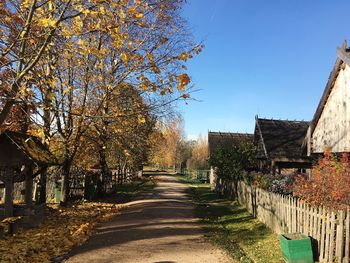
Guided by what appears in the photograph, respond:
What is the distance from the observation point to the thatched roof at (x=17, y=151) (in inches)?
466

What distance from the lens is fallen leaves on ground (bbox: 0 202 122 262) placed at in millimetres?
9102

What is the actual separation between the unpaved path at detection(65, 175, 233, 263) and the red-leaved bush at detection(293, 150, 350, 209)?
314 centimetres

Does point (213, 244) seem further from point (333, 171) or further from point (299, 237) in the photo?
point (333, 171)

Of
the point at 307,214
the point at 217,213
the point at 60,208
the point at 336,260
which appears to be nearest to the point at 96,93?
the point at 60,208

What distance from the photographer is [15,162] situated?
477 inches

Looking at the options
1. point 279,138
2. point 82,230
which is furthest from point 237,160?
point 82,230

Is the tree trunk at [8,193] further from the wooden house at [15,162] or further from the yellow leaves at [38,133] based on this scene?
the yellow leaves at [38,133]

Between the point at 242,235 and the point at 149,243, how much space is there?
3465mm

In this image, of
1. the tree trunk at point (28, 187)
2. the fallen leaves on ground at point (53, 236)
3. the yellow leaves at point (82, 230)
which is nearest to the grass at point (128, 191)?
the fallen leaves on ground at point (53, 236)

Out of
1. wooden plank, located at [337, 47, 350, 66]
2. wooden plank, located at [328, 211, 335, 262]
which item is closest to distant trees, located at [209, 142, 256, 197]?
wooden plank, located at [337, 47, 350, 66]

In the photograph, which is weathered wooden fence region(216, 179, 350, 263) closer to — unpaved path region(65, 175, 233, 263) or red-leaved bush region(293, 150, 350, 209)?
red-leaved bush region(293, 150, 350, 209)

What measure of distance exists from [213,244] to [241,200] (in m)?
10.1

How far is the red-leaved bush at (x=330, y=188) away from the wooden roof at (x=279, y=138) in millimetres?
11083

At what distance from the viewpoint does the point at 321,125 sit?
50.4 feet
